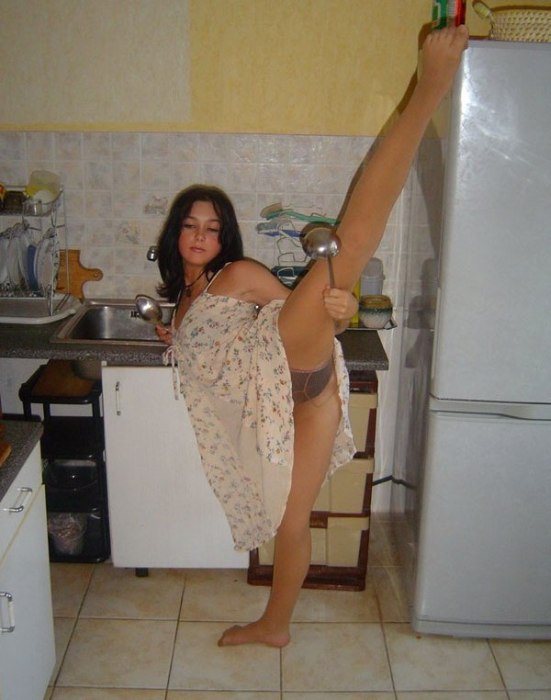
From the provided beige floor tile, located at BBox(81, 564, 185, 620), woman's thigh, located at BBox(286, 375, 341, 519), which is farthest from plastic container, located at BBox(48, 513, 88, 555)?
woman's thigh, located at BBox(286, 375, 341, 519)

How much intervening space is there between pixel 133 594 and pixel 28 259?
1137 millimetres

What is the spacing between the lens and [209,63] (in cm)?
249

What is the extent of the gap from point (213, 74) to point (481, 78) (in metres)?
1.02

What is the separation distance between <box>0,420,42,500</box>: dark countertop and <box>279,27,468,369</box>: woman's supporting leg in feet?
2.02

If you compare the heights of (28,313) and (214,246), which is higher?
(214,246)

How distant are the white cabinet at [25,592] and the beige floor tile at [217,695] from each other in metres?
0.34

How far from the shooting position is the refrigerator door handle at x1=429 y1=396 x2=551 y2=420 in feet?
6.57

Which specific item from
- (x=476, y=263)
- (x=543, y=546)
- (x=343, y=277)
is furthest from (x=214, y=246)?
(x=543, y=546)

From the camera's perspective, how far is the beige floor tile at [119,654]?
2082mm

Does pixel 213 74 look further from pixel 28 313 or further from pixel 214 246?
pixel 28 313

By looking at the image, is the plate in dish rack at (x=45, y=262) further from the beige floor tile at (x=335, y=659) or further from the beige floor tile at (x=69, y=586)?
the beige floor tile at (x=335, y=659)

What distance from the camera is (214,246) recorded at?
212 centimetres

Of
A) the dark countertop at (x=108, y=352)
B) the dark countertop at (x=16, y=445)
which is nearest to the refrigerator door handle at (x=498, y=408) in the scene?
the dark countertop at (x=108, y=352)

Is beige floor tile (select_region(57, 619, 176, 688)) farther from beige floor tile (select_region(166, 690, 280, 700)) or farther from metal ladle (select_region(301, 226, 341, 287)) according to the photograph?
metal ladle (select_region(301, 226, 341, 287))
